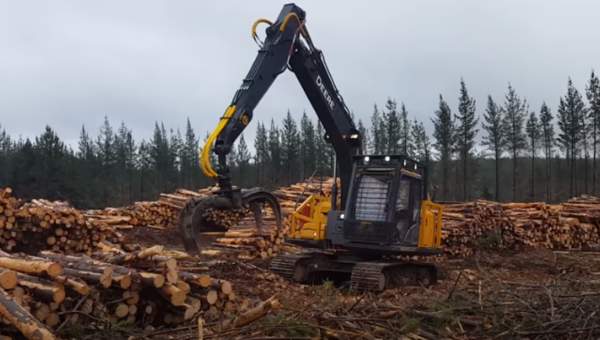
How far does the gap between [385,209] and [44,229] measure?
6413 millimetres

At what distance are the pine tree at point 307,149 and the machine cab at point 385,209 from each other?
50.1 metres

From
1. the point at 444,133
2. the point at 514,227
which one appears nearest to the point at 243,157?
the point at 444,133

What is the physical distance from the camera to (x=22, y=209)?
39.9 feet

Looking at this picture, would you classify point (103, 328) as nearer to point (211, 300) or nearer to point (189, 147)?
point (211, 300)

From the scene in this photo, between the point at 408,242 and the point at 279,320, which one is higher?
the point at 408,242

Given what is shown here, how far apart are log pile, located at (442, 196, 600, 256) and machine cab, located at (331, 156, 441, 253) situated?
→ 544cm

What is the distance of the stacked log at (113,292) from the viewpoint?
5938 mm

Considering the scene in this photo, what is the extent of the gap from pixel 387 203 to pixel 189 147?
66.1 metres

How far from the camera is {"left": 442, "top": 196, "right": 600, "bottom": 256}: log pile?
16703 mm

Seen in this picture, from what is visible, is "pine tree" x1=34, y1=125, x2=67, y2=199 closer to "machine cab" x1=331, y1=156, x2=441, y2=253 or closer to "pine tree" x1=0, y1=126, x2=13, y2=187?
"pine tree" x1=0, y1=126, x2=13, y2=187

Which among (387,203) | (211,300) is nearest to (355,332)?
(211,300)

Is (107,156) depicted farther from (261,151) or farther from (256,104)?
(256,104)

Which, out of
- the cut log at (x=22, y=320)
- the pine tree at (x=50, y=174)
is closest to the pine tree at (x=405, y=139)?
the pine tree at (x=50, y=174)

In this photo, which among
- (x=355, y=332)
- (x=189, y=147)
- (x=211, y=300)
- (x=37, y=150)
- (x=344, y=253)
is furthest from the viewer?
(x=189, y=147)
